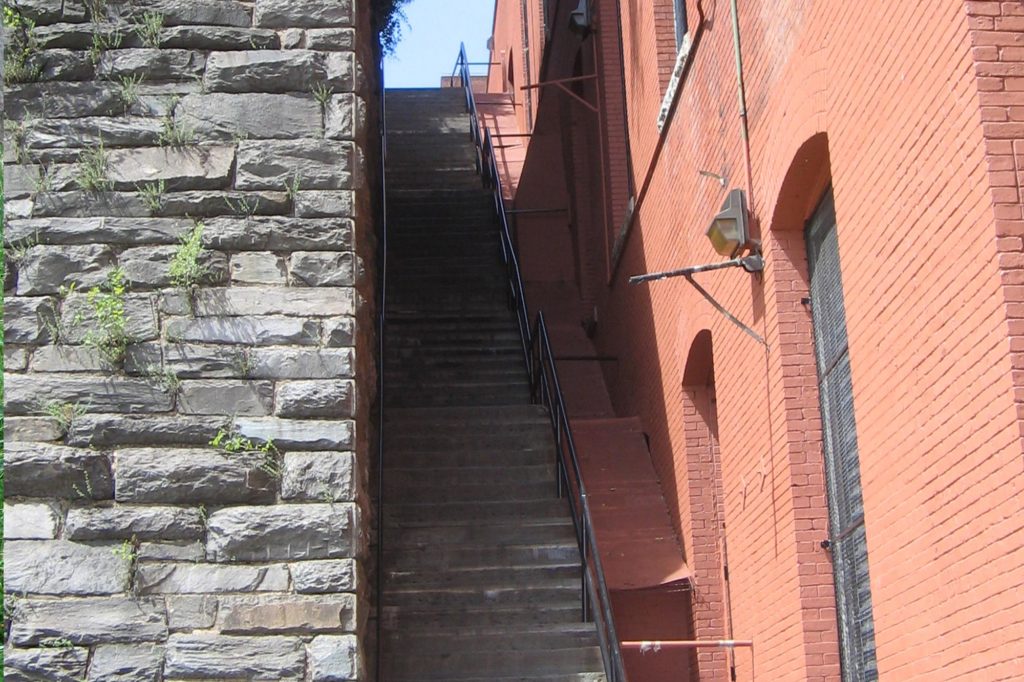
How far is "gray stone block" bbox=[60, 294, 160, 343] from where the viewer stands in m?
5.59

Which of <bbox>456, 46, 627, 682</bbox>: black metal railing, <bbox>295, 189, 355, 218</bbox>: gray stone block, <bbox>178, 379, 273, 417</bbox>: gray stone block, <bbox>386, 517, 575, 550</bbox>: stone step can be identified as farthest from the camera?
<bbox>386, 517, 575, 550</bbox>: stone step

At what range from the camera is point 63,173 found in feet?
19.2

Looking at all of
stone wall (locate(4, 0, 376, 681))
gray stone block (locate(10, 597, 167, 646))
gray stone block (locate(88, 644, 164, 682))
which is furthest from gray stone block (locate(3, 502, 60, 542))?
gray stone block (locate(88, 644, 164, 682))

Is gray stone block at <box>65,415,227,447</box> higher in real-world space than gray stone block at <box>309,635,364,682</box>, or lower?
higher

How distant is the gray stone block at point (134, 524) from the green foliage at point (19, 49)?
2.02 m

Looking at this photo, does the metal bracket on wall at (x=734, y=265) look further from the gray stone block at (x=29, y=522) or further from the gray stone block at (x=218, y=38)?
the gray stone block at (x=29, y=522)

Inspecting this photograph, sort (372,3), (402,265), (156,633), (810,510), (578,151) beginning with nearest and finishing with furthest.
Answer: (156,633) < (810,510) < (372,3) < (402,265) < (578,151)

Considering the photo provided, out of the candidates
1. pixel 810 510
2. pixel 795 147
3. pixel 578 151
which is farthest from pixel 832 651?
pixel 578 151

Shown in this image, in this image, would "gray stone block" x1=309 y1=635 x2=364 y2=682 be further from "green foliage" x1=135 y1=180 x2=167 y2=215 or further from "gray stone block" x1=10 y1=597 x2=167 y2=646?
"green foliage" x1=135 y1=180 x2=167 y2=215

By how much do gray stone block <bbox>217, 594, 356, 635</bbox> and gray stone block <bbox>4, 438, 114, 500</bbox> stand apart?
0.71m

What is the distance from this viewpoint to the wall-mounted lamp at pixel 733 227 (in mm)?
6977

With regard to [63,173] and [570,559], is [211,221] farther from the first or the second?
[570,559]

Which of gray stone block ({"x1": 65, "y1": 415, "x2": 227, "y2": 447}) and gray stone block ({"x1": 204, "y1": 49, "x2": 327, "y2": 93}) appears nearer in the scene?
gray stone block ({"x1": 65, "y1": 415, "x2": 227, "y2": 447})

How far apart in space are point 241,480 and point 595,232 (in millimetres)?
9228
